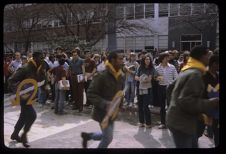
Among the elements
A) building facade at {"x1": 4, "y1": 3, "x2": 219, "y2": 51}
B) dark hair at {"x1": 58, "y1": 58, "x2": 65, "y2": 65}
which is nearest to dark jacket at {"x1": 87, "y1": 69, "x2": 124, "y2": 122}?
building facade at {"x1": 4, "y1": 3, "x2": 219, "y2": 51}

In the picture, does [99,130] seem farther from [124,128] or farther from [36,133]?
[36,133]

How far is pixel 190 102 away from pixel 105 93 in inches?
32.0

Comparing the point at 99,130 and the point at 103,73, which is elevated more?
the point at 103,73

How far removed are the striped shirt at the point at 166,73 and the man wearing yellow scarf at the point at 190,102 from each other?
1.72m

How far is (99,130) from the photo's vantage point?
11.4 feet

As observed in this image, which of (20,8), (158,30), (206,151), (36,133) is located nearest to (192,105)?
(206,151)

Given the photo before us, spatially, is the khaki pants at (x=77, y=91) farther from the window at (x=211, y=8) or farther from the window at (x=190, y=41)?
the window at (x=211, y=8)

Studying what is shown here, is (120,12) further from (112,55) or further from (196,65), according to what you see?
(196,65)

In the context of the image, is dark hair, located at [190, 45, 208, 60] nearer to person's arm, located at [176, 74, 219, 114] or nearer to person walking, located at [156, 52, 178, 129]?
person's arm, located at [176, 74, 219, 114]

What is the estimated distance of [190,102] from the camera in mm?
2934

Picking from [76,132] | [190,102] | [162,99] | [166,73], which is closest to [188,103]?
[190,102]

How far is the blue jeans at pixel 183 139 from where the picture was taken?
3.11 meters

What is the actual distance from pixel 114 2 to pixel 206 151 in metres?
1.40
